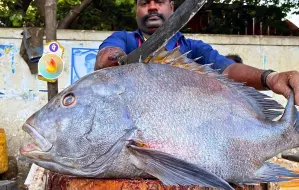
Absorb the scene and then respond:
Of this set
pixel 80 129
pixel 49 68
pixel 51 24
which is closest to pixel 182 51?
pixel 80 129

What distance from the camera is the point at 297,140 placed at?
6.31 ft

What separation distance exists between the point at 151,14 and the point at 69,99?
126 cm

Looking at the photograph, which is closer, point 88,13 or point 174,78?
point 174,78

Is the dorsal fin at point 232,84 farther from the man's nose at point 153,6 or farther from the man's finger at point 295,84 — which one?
the man's nose at point 153,6

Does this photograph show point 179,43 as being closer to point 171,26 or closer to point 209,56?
point 209,56

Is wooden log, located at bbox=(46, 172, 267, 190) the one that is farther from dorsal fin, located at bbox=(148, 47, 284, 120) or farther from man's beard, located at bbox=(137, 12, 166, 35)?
man's beard, located at bbox=(137, 12, 166, 35)

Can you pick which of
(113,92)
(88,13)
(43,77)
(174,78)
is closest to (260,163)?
(174,78)

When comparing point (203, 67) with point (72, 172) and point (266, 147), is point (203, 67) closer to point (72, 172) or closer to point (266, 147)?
point (266, 147)

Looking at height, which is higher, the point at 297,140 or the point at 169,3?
the point at 169,3

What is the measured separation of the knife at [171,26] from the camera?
187cm

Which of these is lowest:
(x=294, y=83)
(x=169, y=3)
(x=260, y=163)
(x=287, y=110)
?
(x=260, y=163)

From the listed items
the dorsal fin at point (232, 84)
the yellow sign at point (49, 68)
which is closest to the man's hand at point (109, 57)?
the dorsal fin at point (232, 84)

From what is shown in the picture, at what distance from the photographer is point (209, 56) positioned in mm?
2740

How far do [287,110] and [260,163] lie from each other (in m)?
0.27
